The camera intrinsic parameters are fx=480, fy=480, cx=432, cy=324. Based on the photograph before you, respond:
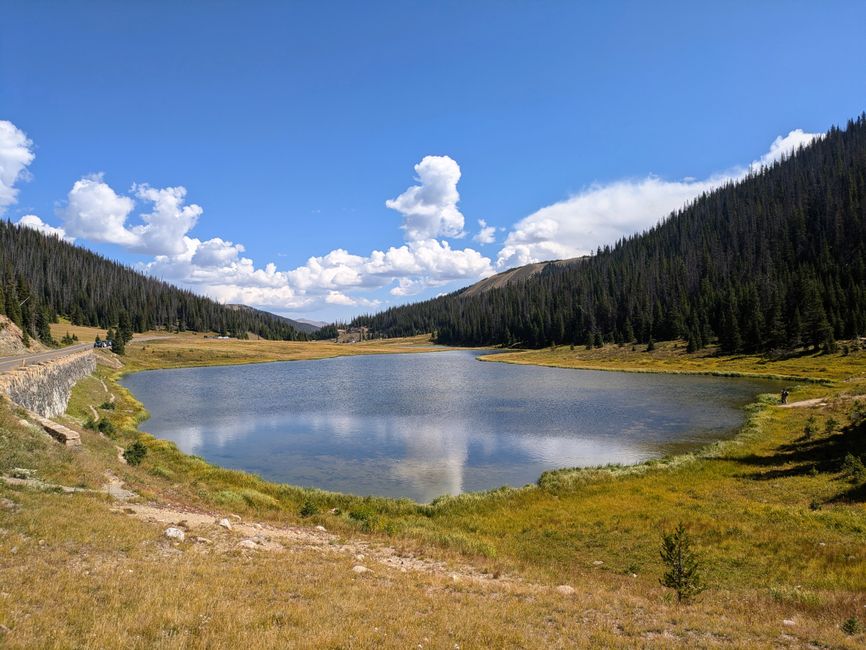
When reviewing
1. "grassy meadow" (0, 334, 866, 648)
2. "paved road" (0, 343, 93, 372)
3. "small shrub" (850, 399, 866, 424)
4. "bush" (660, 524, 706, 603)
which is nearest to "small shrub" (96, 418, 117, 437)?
"grassy meadow" (0, 334, 866, 648)

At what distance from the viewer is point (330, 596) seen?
11.8 metres

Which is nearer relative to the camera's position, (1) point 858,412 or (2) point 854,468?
(2) point 854,468

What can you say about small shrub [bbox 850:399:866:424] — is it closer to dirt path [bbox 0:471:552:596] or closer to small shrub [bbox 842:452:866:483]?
small shrub [bbox 842:452:866:483]

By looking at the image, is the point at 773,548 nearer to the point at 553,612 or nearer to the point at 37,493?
the point at 553,612

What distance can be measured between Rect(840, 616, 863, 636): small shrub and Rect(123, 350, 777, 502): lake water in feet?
68.6

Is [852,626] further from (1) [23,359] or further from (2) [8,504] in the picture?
(1) [23,359]

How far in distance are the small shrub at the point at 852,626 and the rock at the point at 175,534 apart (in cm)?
1835

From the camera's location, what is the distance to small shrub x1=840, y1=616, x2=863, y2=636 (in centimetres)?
1130

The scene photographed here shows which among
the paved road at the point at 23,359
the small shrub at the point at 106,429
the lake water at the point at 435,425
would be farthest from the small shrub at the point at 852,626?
the paved road at the point at 23,359

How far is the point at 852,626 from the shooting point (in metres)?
11.4

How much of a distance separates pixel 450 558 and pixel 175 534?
9.64 meters

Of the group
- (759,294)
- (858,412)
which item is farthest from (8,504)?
(759,294)

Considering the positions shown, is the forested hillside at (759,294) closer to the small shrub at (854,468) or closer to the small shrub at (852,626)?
the small shrub at (854,468)

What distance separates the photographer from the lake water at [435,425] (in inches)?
1401
